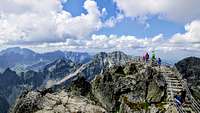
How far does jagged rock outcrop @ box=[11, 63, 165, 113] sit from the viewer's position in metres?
51.9

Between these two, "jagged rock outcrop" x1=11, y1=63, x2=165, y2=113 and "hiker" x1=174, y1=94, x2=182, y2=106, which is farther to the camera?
"jagged rock outcrop" x1=11, y1=63, x2=165, y2=113

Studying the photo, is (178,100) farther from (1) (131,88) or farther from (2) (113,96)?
(2) (113,96)

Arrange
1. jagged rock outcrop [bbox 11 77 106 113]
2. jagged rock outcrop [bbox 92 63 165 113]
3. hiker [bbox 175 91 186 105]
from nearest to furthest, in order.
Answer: hiker [bbox 175 91 186 105]
jagged rock outcrop [bbox 11 77 106 113]
jagged rock outcrop [bbox 92 63 165 113]

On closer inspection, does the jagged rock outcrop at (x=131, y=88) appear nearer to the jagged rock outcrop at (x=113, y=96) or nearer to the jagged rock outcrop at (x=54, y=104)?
the jagged rock outcrop at (x=113, y=96)

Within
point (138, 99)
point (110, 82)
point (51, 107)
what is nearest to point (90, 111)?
point (51, 107)

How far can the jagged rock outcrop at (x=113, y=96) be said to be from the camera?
51.9 metres

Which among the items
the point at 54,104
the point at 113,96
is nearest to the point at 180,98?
the point at 54,104

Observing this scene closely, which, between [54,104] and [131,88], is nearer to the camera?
[54,104]

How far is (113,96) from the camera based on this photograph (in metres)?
77.4

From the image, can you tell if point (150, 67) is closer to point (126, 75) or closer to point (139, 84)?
point (139, 84)

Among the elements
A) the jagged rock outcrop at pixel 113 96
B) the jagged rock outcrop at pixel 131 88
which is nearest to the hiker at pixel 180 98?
the jagged rock outcrop at pixel 113 96

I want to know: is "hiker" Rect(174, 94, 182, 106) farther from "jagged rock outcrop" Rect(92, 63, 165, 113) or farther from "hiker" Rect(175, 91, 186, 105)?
"jagged rock outcrop" Rect(92, 63, 165, 113)

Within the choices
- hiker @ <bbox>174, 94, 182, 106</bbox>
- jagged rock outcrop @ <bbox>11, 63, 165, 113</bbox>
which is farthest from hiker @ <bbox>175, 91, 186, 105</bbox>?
jagged rock outcrop @ <bbox>11, 63, 165, 113</bbox>

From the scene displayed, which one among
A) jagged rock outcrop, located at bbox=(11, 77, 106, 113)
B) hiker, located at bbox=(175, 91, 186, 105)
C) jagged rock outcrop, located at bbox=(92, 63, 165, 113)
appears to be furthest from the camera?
jagged rock outcrop, located at bbox=(92, 63, 165, 113)
